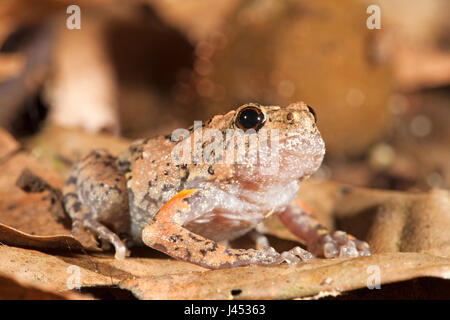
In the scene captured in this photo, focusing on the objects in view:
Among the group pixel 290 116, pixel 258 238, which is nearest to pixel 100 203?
pixel 258 238

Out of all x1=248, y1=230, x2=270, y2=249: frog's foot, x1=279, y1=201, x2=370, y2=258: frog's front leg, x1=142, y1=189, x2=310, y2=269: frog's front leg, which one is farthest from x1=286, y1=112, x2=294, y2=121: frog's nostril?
x1=248, y1=230, x2=270, y2=249: frog's foot

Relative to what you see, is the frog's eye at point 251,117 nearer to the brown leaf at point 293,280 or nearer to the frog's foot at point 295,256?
the frog's foot at point 295,256

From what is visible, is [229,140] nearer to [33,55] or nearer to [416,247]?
[416,247]

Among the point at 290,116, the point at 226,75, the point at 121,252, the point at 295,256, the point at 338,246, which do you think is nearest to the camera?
the point at 295,256

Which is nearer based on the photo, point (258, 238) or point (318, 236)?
point (318, 236)

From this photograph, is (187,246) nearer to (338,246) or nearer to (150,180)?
(150,180)

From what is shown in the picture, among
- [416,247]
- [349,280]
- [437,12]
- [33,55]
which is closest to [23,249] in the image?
[349,280]

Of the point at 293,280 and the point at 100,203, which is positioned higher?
the point at 100,203

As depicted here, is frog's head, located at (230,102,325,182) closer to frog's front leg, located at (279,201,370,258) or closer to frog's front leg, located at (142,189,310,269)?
frog's front leg, located at (142,189,310,269)
